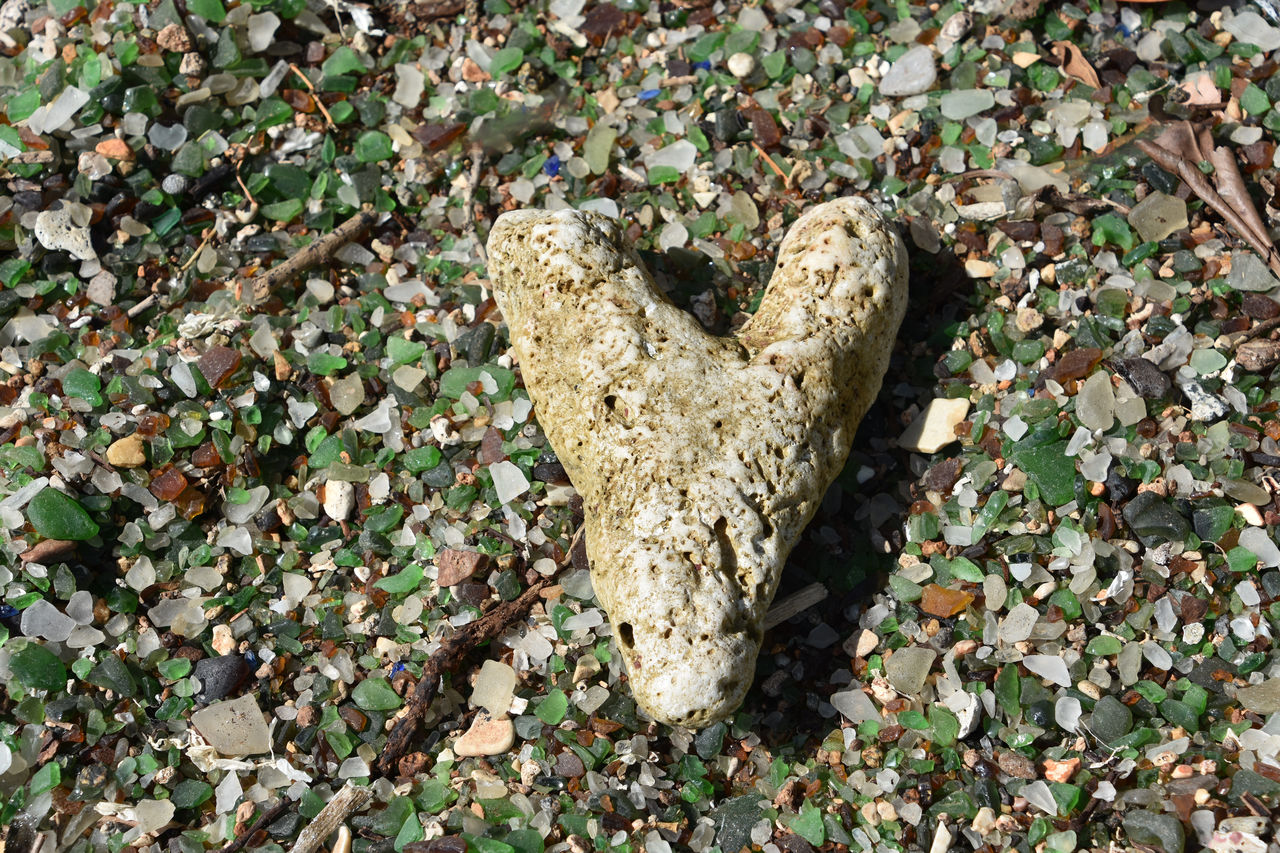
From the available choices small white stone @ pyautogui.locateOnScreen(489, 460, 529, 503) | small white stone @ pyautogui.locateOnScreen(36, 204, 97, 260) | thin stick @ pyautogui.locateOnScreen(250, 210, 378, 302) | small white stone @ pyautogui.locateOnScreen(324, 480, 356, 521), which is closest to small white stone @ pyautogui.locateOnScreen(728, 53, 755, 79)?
thin stick @ pyautogui.locateOnScreen(250, 210, 378, 302)

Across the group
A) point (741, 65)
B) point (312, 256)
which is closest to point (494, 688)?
point (312, 256)

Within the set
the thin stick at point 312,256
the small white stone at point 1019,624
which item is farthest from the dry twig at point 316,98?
the small white stone at point 1019,624

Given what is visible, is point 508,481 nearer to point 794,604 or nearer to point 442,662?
point 442,662

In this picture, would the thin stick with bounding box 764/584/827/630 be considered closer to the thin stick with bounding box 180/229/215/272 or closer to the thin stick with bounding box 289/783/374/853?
the thin stick with bounding box 289/783/374/853

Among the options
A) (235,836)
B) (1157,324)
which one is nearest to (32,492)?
(235,836)

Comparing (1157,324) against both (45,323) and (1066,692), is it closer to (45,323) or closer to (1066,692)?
(1066,692)
